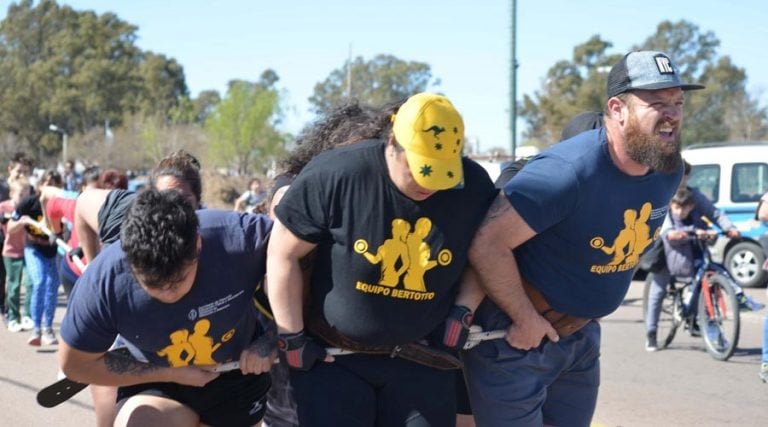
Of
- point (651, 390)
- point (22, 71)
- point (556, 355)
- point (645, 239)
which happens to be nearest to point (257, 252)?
point (556, 355)

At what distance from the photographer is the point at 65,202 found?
6305 millimetres

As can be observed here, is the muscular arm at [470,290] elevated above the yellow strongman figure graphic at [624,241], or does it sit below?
below

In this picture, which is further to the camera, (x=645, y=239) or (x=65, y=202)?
(x=65, y=202)

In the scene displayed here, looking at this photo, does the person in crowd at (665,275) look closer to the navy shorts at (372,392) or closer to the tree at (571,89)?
the navy shorts at (372,392)

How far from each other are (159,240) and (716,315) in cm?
674

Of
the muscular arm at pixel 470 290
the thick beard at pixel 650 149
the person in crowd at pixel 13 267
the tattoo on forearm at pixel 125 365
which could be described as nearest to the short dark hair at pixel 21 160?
the person in crowd at pixel 13 267

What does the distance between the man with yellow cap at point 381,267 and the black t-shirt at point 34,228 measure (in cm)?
677

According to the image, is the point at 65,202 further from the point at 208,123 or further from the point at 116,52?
the point at 116,52

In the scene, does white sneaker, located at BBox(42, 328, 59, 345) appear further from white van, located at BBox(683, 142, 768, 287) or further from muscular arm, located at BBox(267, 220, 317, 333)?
white van, located at BBox(683, 142, 768, 287)

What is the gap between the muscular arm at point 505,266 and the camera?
330 centimetres

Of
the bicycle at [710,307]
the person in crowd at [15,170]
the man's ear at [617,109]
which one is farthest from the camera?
the person in crowd at [15,170]

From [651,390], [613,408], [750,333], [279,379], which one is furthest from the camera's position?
[750,333]

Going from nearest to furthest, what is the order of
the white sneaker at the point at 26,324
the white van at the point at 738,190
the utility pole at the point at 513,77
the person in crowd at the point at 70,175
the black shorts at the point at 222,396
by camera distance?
the black shorts at the point at 222,396 < the white sneaker at the point at 26,324 < the white van at the point at 738,190 < the utility pole at the point at 513,77 < the person in crowd at the point at 70,175

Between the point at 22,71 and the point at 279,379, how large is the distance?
74309mm
